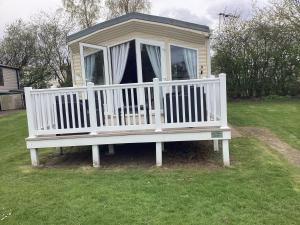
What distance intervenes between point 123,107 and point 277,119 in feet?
22.2

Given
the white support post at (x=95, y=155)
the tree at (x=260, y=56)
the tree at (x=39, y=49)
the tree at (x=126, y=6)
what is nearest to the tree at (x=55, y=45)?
the tree at (x=39, y=49)

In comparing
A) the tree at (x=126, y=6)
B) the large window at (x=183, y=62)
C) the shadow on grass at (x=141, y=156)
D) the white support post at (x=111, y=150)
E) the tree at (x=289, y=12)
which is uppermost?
the tree at (x=126, y=6)

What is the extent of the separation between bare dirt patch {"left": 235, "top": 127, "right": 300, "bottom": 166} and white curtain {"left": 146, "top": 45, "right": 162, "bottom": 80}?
2.88m

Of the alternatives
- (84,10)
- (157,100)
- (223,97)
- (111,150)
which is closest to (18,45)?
(84,10)

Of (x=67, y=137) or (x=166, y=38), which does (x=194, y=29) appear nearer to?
(x=166, y=38)

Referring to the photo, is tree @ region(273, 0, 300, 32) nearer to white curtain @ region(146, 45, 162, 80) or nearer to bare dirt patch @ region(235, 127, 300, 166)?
bare dirt patch @ region(235, 127, 300, 166)

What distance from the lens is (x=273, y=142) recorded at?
7980 millimetres

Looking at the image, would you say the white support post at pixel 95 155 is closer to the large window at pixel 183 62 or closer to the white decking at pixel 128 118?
the white decking at pixel 128 118

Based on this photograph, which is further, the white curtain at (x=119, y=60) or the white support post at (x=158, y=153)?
the white curtain at (x=119, y=60)

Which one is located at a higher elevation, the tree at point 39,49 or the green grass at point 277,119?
the tree at point 39,49

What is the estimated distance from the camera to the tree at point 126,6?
2555cm

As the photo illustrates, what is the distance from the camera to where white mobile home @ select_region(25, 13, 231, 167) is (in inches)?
234

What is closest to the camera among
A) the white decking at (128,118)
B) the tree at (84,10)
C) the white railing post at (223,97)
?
the white railing post at (223,97)

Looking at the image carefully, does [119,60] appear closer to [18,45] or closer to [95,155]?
[95,155]
